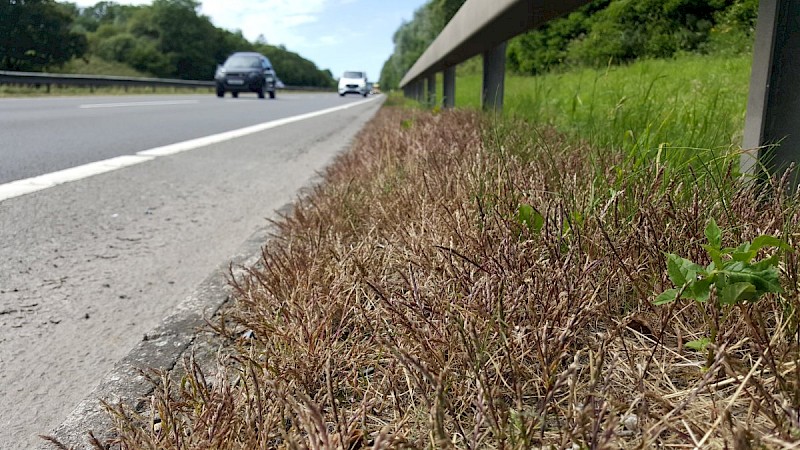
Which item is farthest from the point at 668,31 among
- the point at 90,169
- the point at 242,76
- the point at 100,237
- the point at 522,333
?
the point at 242,76

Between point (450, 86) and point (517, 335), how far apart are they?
6328 mm

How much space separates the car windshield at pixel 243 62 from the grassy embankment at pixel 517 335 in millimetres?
23420

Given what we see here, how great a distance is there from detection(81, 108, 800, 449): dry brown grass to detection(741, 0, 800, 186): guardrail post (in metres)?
0.20

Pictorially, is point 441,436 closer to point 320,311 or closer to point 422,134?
point 320,311

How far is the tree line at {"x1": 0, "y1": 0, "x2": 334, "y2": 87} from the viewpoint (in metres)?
38.6

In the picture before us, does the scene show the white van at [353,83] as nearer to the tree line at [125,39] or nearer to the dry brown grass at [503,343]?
the tree line at [125,39]

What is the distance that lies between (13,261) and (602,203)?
7.25 feet

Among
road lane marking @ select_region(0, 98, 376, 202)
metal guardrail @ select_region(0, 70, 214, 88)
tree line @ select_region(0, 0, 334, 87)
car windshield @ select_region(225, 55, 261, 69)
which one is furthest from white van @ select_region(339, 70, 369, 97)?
road lane marking @ select_region(0, 98, 376, 202)

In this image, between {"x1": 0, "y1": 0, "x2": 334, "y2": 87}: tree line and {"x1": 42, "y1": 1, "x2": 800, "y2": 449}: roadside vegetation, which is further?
{"x1": 0, "y1": 0, "x2": 334, "y2": 87}: tree line

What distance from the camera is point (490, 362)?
121cm

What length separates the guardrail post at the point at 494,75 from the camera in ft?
15.3

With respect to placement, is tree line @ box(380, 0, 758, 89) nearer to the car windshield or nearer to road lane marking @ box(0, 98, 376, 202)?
road lane marking @ box(0, 98, 376, 202)

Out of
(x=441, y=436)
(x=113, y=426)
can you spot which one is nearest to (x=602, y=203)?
(x=441, y=436)

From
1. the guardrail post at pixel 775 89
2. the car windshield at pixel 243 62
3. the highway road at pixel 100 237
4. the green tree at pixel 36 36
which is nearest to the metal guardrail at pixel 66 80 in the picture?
the car windshield at pixel 243 62
